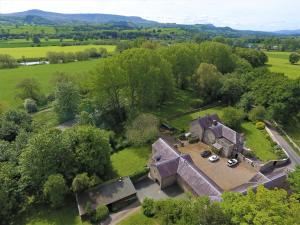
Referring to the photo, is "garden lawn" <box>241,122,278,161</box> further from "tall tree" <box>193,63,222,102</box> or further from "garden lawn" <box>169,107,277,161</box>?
"tall tree" <box>193,63,222,102</box>

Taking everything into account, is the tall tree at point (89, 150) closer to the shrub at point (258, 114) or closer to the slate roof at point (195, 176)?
the slate roof at point (195, 176)

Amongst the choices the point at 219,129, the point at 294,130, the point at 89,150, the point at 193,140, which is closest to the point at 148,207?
the point at 89,150

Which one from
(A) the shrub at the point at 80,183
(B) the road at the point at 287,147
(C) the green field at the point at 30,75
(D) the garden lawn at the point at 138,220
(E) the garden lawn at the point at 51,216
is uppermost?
(A) the shrub at the point at 80,183

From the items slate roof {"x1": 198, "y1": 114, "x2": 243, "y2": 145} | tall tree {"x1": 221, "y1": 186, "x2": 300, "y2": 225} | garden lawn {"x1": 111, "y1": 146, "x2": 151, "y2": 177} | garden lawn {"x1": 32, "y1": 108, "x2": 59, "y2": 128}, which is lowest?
garden lawn {"x1": 32, "y1": 108, "x2": 59, "y2": 128}

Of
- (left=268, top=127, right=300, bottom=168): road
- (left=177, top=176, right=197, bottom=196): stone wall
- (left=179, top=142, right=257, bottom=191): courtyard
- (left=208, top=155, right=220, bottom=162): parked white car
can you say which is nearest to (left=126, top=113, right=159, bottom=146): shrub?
(left=179, top=142, right=257, bottom=191): courtyard

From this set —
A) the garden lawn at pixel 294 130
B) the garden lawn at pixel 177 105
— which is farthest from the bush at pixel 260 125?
the garden lawn at pixel 177 105
